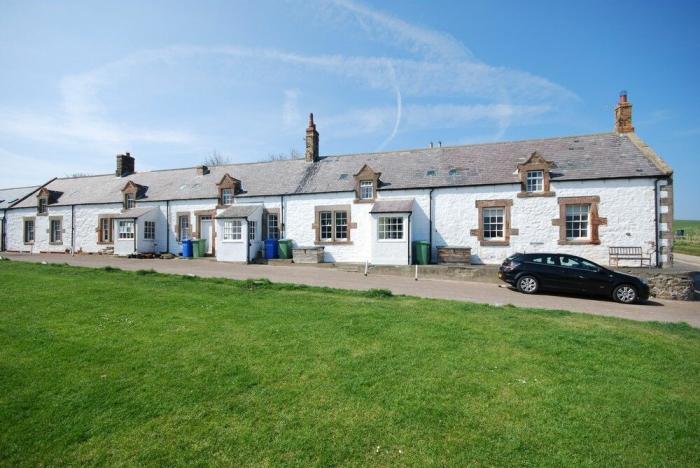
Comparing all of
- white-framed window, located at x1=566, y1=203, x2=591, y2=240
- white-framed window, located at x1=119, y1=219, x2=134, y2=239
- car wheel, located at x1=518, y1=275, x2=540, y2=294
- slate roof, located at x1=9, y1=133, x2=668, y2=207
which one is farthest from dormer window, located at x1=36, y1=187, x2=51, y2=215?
white-framed window, located at x1=566, y1=203, x2=591, y2=240

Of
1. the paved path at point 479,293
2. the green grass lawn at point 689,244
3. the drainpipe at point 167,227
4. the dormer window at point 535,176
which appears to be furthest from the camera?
the green grass lawn at point 689,244

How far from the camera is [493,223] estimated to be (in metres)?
19.8

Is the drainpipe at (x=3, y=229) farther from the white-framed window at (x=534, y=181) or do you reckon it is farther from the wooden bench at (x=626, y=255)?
the wooden bench at (x=626, y=255)

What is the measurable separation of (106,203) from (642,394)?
3447 centimetres

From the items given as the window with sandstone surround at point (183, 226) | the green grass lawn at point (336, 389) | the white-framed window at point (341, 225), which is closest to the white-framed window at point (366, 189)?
the white-framed window at point (341, 225)

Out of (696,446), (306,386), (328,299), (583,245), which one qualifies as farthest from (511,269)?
(306,386)

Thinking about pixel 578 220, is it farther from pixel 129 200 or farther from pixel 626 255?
pixel 129 200

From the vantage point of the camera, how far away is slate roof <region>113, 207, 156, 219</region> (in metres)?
25.7

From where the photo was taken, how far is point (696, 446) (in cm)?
380

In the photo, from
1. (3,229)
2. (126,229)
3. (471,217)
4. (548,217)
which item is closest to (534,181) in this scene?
(548,217)

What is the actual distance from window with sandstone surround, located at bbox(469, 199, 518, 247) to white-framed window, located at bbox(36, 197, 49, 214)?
36364 mm

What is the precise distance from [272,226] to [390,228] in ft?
28.3

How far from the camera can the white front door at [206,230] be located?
25.3 metres

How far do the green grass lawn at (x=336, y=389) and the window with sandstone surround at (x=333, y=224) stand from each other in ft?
45.6
